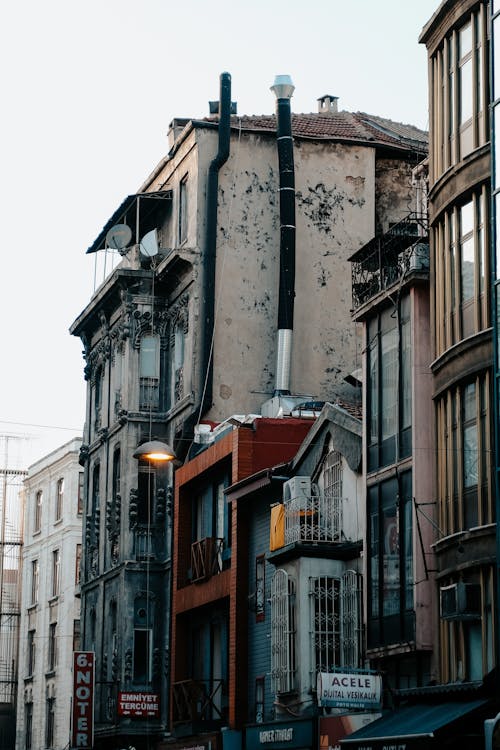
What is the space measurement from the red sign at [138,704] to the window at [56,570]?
78.9 feet

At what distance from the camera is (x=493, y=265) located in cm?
2897

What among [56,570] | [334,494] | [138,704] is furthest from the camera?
[56,570]

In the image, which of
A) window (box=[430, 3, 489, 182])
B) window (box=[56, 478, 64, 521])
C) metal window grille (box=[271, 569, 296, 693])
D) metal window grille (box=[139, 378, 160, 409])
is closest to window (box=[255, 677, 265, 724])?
metal window grille (box=[271, 569, 296, 693])

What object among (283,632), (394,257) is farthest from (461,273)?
(283,632)

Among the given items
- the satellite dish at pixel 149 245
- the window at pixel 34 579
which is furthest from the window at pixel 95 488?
the window at pixel 34 579

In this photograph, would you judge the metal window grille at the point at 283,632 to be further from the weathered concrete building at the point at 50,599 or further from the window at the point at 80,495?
the window at the point at 80,495

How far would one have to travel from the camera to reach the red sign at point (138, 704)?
46719 mm

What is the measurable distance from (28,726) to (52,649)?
12.5 feet

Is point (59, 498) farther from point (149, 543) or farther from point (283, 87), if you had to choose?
point (283, 87)

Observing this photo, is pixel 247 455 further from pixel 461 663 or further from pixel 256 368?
A: pixel 461 663

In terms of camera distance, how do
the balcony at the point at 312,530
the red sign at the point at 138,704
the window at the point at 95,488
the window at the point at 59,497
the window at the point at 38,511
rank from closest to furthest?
the balcony at the point at 312,530 → the red sign at the point at 138,704 → the window at the point at 95,488 → the window at the point at 59,497 → the window at the point at 38,511

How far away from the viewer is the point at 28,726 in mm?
70688

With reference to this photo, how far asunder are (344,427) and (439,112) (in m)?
7.59

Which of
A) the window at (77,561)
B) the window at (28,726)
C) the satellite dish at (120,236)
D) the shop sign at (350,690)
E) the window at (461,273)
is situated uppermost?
the satellite dish at (120,236)
